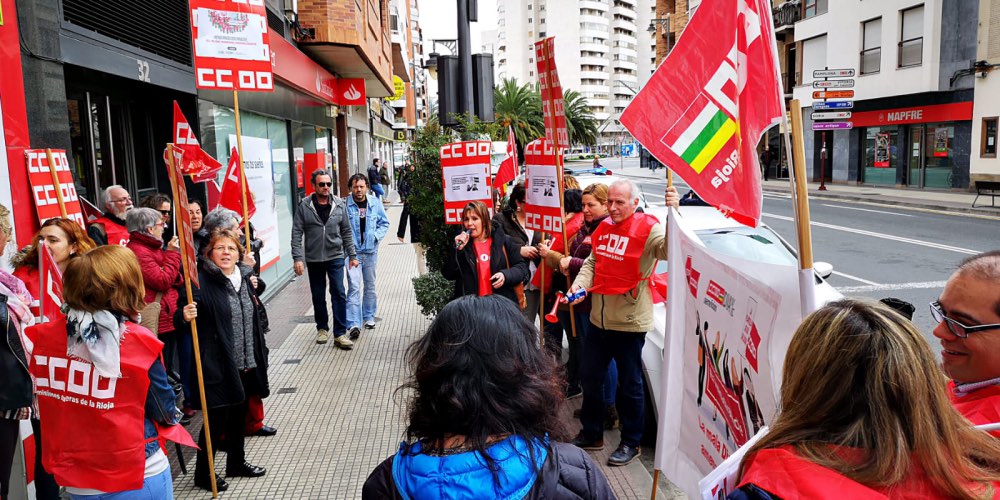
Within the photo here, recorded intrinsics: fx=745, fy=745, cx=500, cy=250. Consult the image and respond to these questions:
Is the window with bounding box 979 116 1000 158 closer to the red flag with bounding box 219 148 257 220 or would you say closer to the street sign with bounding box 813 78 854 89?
the street sign with bounding box 813 78 854 89

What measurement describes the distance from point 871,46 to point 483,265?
96.3 ft

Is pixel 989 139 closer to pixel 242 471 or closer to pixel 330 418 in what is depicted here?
pixel 330 418

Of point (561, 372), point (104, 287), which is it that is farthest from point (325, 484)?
point (561, 372)

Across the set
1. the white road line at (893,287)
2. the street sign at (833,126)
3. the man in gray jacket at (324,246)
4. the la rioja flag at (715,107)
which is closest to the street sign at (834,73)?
→ the street sign at (833,126)

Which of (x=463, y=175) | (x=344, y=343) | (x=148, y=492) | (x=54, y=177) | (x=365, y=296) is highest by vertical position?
(x=54, y=177)

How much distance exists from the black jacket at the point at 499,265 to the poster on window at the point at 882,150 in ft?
93.7

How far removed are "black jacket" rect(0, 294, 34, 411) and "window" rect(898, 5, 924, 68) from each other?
30.0 m

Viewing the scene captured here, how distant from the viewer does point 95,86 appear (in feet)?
23.8

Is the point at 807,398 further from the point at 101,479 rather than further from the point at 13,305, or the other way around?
the point at 13,305

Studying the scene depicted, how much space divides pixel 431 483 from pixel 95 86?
7.00 m

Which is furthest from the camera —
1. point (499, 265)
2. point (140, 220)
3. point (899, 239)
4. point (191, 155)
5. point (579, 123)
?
point (579, 123)

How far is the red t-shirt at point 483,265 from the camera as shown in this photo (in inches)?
248

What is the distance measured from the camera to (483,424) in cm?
183

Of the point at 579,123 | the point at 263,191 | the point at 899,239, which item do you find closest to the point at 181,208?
the point at 263,191
